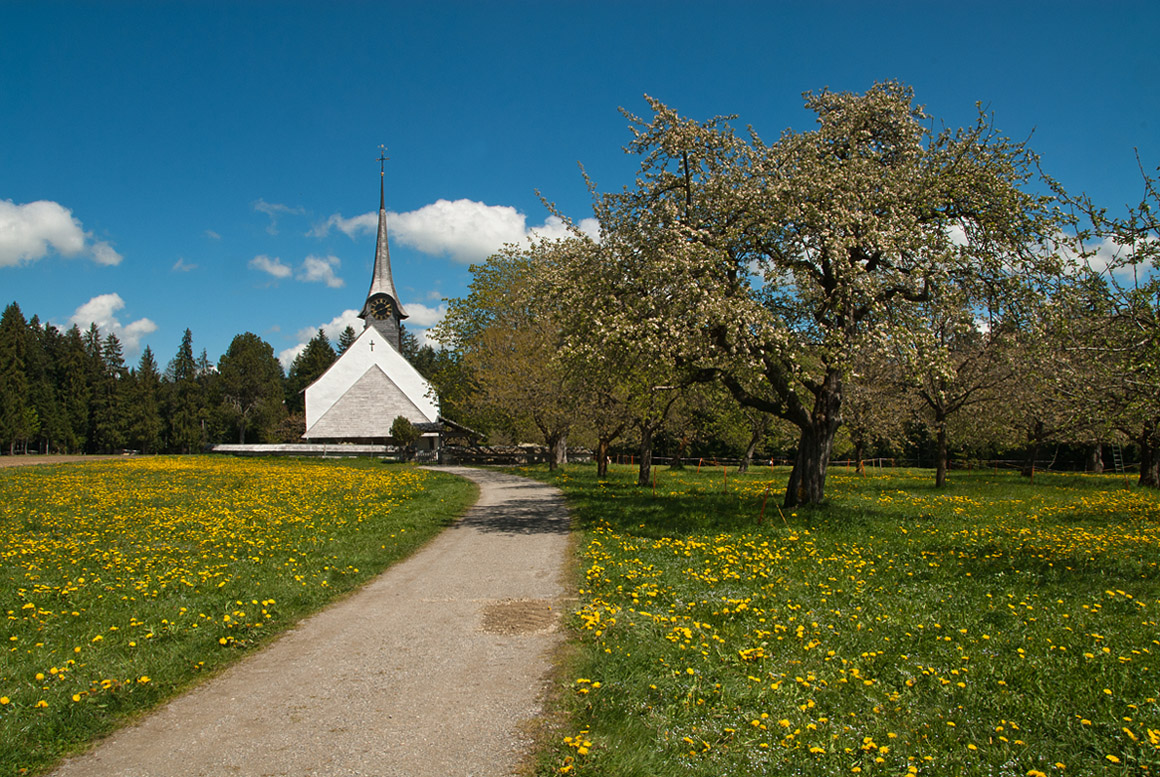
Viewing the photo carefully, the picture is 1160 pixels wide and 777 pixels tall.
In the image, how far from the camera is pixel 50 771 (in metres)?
4.71

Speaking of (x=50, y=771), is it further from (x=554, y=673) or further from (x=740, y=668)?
(x=740, y=668)

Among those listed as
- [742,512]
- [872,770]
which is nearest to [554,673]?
[872,770]

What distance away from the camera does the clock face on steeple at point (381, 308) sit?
68938 millimetres

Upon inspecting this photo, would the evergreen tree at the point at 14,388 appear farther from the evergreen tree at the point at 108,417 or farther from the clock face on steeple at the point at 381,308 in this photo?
the clock face on steeple at the point at 381,308

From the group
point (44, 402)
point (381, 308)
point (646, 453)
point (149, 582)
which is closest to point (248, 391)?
point (44, 402)

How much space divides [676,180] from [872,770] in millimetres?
14193

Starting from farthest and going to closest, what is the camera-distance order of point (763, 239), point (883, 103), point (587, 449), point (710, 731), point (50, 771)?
point (587, 449)
point (883, 103)
point (763, 239)
point (710, 731)
point (50, 771)

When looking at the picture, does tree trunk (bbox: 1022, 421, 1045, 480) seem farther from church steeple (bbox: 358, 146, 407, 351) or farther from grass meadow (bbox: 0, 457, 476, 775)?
church steeple (bbox: 358, 146, 407, 351)

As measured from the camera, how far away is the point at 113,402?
84375 mm

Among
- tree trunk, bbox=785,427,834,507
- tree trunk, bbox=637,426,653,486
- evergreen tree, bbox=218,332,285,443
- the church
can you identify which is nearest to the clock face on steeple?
the church

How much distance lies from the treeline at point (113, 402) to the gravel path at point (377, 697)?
65.7 metres

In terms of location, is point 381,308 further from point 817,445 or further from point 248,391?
point 817,445

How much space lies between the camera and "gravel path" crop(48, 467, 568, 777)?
4.87m

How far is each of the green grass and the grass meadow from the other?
3697mm
